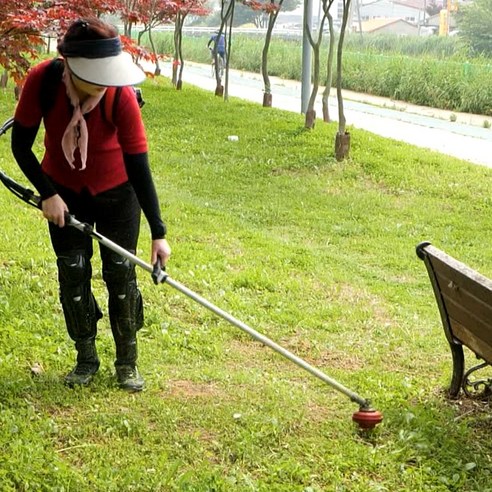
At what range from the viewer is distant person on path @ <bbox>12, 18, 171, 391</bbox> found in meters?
3.32

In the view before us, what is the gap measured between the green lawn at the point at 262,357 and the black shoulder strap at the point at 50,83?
4.08 ft

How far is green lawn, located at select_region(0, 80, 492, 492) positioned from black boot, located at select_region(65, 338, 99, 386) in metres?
0.05

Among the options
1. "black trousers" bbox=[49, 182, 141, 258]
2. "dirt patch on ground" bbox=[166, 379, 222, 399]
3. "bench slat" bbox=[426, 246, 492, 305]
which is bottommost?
"dirt patch on ground" bbox=[166, 379, 222, 399]

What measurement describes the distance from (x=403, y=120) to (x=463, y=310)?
1362cm

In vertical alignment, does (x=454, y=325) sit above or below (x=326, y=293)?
above

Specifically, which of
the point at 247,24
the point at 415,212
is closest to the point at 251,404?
the point at 415,212

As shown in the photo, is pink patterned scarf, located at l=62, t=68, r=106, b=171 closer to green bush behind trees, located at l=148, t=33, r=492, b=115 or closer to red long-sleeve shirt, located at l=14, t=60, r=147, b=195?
red long-sleeve shirt, located at l=14, t=60, r=147, b=195

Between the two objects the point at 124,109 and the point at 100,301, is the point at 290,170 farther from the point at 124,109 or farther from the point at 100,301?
the point at 124,109

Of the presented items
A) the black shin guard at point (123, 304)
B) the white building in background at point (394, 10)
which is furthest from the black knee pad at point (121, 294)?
the white building in background at point (394, 10)

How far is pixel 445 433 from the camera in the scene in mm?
3766

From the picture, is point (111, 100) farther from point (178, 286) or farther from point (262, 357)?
point (262, 357)

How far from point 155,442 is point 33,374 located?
82 centimetres

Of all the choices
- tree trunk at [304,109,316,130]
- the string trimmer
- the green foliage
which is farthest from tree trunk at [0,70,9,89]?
the green foliage

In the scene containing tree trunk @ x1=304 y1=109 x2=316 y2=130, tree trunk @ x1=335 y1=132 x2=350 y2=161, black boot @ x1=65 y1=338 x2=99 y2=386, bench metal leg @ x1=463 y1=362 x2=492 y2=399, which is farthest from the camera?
tree trunk @ x1=304 y1=109 x2=316 y2=130
